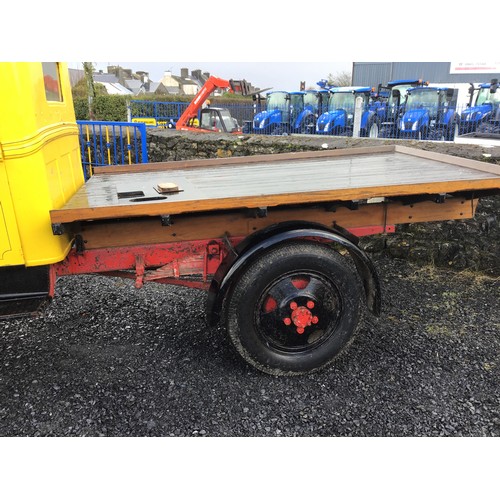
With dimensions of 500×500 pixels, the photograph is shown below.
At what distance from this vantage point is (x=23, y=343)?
11.1 feet

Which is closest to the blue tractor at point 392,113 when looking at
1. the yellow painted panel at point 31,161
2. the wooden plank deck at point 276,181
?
the wooden plank deck at point 276,181

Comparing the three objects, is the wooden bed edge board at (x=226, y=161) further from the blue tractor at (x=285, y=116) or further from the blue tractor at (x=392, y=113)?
the blue tractor at (x=285, y=116)

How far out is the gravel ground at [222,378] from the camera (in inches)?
99.2

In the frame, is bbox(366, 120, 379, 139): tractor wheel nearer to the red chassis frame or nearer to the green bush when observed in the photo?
the red chassis frame

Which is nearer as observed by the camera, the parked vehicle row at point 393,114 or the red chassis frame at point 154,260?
the red chassis frame at point 154,260

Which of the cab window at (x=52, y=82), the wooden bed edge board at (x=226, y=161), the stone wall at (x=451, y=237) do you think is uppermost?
the cab window at (x=52, y=82)

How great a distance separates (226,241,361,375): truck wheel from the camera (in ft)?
9.05

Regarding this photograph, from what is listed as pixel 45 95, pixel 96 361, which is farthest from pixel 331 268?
pixel 45 95

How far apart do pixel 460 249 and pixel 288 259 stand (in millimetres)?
2664

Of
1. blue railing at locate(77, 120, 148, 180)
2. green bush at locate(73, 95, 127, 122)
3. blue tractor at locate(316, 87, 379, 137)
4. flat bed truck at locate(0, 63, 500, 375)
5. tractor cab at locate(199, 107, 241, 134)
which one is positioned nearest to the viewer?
flat bed truck at locate(0, 63, 500, 375)

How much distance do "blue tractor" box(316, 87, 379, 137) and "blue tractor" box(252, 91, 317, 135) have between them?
67 cm

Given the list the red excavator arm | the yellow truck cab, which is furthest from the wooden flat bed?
the red excavator arm

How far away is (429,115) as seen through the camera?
12.1 meters

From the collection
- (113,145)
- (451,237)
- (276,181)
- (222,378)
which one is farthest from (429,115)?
(222,378)
